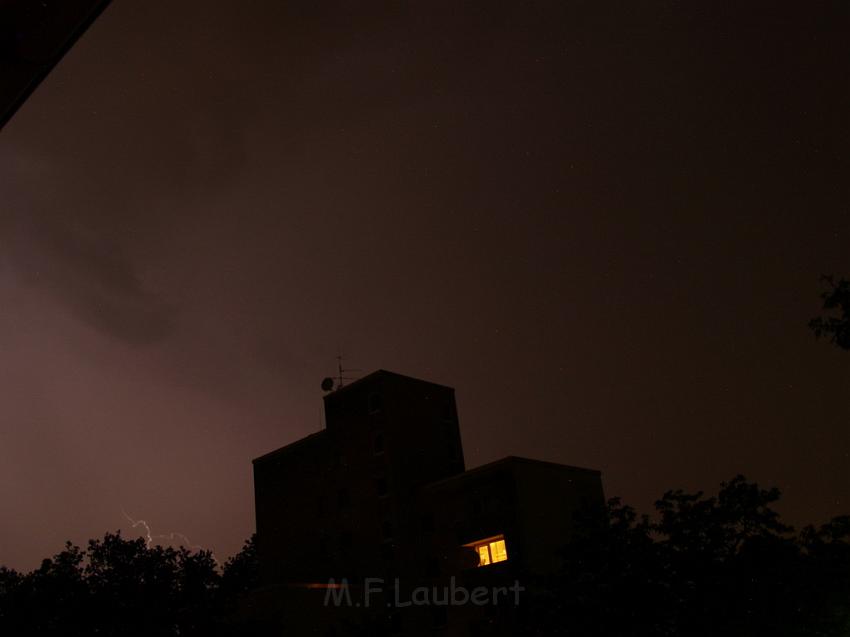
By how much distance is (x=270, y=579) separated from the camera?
50469 millimetres

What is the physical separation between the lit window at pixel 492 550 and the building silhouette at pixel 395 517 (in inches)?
2.0

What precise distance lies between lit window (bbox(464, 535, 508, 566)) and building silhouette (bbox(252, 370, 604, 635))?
0.17 feet

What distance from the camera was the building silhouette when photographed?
38.2 m

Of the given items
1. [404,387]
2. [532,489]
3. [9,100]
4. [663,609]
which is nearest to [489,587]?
[532,489]

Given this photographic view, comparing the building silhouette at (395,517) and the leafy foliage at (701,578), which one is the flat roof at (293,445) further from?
the leafy foliage at (701,578)

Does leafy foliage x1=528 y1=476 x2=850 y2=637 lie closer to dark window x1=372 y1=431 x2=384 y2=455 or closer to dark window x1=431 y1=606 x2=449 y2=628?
dark window x1=431 y1=606 x2=449 y2=628

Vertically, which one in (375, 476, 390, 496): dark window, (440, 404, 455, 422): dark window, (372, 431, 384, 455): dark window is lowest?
(375, 476, 390, 496): dark window

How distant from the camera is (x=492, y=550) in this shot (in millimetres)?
38125

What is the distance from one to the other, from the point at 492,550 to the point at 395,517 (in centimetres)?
665

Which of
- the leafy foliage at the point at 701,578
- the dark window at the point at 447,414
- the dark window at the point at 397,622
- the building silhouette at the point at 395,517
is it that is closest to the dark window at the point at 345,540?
the building silhouette at the point at 395,517

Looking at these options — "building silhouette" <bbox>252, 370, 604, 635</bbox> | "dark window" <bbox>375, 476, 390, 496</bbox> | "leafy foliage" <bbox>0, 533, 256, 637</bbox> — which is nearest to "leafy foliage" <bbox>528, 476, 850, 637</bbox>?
"building silhouette" <bbox>252, 370, 604, 635</bbox>

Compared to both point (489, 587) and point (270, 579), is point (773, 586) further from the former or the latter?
point (270, 579)

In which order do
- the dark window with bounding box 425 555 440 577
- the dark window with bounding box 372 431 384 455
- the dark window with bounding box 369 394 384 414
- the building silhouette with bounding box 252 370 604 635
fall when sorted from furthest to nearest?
the dark window with bounding box 369 394 384 414 → the dark window with bounding box 372 431 384 455 → the dark window with bounding box 425 555 440 577 → the building silhouette with bounding box 252 370 604 635

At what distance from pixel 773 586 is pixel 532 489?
1863cm
